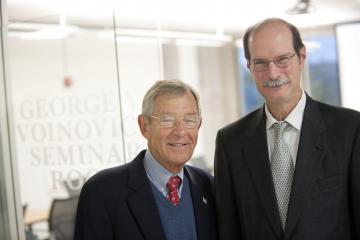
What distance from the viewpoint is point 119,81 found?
322 centimetres

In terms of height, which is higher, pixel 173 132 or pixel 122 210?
pixel 173 132

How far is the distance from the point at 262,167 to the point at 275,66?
1.20 feet

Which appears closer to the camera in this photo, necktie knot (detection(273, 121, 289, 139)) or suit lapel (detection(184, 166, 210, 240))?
necktie knot (detection(273, 121, 289, 139))

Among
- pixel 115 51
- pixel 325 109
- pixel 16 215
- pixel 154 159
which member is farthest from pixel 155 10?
pixel 325 109

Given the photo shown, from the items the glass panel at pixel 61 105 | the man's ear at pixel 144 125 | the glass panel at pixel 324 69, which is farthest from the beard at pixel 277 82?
the glass panel at pixel 324 69

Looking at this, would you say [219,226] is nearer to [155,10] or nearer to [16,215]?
[16,215]

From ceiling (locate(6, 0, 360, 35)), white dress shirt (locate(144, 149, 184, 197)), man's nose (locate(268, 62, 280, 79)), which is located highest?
ceiling (locate(6, 0, 360, 35))

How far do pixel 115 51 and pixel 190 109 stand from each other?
128cm

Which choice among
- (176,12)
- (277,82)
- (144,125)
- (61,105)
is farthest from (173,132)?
(176,12)

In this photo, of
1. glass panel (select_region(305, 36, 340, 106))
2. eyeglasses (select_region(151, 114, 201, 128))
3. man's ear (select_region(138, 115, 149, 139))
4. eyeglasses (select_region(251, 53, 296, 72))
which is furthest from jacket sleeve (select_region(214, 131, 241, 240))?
glass panel (select_region(305, 36, 340, 106))

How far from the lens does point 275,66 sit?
186 centimetres

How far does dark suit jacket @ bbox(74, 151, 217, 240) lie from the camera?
6.82ft

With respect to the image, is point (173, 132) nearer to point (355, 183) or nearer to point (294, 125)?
point (294, 125)

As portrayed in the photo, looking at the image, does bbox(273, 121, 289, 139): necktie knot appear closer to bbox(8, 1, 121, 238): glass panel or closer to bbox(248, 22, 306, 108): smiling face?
bbox(248, 22, 306, 108): smiling face
